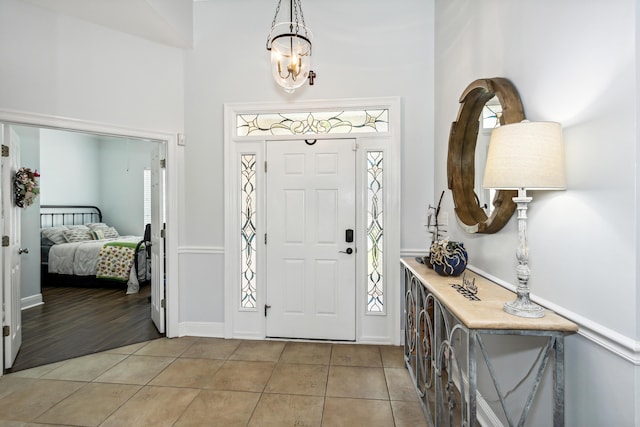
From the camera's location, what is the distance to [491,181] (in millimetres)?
1316

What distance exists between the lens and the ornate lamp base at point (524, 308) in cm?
129

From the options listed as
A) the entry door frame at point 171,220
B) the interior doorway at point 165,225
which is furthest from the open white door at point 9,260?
the entry door frame at point 171,220

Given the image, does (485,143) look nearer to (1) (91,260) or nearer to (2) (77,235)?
(1) (91,260)

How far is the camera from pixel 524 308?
131 cm

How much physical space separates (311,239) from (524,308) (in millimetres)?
2160

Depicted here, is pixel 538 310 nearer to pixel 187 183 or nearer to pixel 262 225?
pixel 262 225

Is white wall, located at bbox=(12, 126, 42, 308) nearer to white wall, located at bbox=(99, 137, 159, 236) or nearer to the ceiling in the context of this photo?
the ceiling

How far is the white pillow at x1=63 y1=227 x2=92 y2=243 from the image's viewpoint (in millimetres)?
5965

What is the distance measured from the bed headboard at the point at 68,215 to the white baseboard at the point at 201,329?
5.18m

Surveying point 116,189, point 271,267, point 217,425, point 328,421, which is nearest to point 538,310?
point 328,421

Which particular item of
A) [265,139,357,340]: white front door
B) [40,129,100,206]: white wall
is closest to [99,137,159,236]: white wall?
[40,129,100,206]: white wall

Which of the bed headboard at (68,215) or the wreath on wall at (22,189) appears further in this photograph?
the bed headboard at (68,215)

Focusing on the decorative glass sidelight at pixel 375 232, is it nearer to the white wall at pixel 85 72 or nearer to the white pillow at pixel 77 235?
the white wall at pixel 85 72

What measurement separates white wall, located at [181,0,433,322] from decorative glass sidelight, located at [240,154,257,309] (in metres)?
0.23
